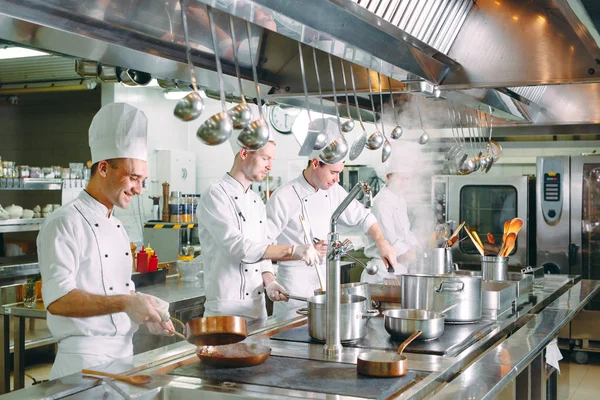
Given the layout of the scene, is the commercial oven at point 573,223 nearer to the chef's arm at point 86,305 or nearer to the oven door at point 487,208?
the oven door at point 487,208

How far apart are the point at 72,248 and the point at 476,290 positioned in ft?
5.11

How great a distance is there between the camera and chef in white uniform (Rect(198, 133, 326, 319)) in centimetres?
301

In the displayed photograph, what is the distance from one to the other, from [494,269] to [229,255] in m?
1.48

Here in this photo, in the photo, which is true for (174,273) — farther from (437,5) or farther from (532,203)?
(532,203)

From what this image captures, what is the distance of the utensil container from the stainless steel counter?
66 centimetres

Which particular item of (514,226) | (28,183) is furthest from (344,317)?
(28,183)

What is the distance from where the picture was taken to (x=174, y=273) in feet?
16.2

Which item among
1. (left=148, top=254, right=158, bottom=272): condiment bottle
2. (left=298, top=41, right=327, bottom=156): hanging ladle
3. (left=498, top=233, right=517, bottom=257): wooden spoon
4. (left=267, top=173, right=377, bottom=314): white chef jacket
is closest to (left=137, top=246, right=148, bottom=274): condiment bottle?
(left=148, top=254, right=158, bottom=272): condiment bottle

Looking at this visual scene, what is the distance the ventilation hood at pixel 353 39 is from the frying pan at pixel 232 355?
981mm

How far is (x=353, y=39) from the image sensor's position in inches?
91.0

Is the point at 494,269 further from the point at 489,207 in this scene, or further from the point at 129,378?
the point at 489,207

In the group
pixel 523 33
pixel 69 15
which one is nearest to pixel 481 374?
pixel 69 15

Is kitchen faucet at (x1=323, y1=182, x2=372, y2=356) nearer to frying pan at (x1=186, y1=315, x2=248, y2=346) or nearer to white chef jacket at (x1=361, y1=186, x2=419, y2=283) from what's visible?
frying pan at (x1=186, y1=315, x2=248, y2=346)

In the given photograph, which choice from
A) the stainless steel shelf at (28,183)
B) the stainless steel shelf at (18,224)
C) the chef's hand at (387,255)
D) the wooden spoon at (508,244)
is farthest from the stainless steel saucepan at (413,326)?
the stainless steel shelf at (28,183)
